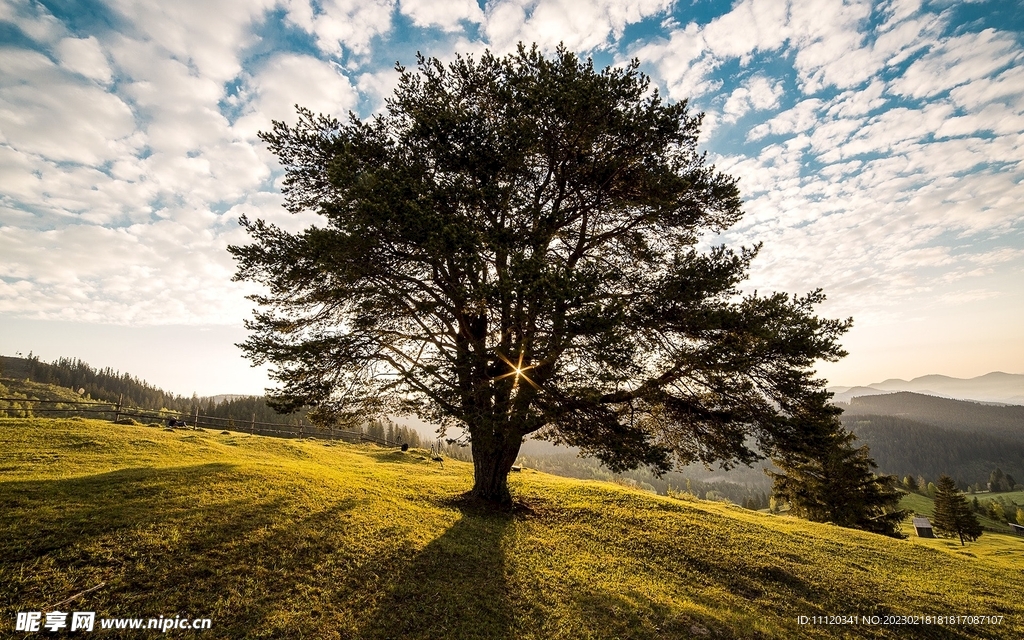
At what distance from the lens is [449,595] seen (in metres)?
7.99

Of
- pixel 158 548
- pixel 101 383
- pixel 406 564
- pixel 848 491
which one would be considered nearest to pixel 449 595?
pixel 406 564

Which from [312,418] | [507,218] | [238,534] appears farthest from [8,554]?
[507,218]

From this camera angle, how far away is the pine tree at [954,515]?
132 feet

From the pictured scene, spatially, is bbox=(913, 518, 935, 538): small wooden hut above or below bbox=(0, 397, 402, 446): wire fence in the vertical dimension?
below

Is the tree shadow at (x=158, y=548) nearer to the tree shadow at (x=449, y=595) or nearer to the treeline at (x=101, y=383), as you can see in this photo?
the tree shadow at (x=449, y=595)

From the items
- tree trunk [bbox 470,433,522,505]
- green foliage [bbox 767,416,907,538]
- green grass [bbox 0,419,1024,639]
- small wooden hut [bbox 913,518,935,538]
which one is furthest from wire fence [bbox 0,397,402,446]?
small wooden hut [bbox 913,518,935,538]

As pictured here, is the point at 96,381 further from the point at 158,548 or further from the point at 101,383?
the point at 158,548

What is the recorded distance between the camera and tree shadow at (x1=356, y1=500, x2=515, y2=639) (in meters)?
6.86

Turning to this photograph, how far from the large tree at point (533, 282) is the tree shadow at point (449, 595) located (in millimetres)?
2944

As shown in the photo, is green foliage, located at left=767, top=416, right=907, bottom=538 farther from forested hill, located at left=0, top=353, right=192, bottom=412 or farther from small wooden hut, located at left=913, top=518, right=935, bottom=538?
forested hill, located at left=0, top=353, right=192, bottom=412

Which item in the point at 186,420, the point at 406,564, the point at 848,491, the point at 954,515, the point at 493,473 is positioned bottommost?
the point at 954,515

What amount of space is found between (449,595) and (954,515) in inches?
2290

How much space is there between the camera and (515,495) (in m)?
17.1

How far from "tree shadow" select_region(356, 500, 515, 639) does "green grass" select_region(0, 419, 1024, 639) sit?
4 centimetres
